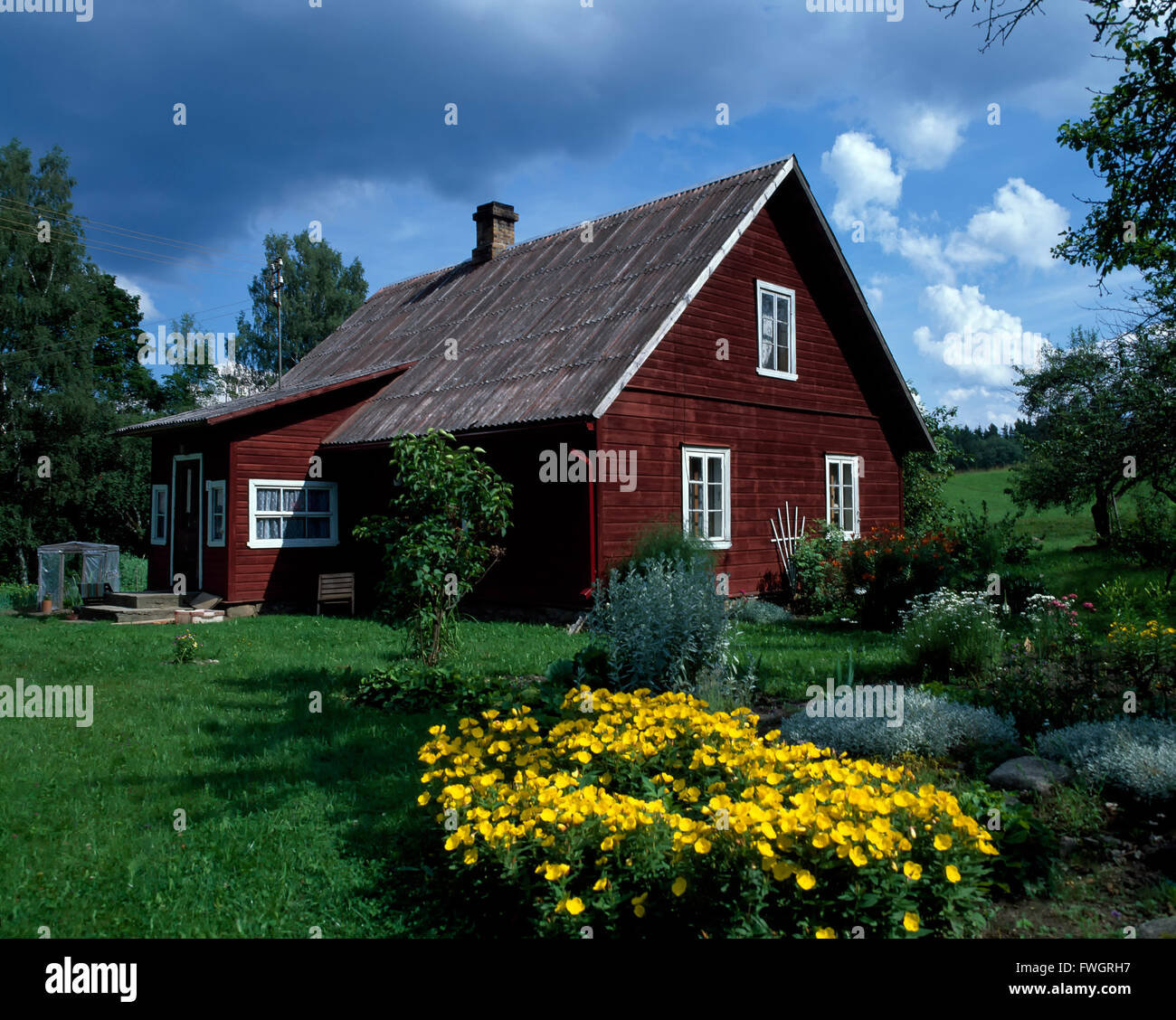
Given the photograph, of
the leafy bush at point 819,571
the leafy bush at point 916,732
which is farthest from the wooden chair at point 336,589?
the leafy bush at point 916,732

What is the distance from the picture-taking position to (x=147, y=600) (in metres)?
15.1

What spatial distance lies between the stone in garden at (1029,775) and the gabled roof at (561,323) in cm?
761

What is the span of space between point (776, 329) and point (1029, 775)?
11.9 meters

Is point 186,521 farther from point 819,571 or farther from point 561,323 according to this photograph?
point 819,571

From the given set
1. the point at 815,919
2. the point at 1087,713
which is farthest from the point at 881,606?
the point at 815,919

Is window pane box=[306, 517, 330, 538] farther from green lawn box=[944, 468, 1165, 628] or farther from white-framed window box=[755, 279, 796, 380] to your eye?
green lawn box=[944, 468, 1165, 628]

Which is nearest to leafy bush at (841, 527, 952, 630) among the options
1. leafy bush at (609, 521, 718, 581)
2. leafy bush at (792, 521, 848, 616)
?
leafy bush at (792, 521, 848, 616)

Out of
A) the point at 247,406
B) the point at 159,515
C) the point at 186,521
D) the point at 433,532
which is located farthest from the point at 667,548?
the point at 159,515

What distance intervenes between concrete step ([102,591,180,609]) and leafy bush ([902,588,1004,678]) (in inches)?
510

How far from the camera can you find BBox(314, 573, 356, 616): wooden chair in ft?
50.1

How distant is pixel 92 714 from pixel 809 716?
242 inches

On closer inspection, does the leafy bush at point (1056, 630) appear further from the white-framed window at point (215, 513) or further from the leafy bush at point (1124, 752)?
the white-framed window at point (215, 513)

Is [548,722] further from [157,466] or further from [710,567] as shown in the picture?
[157,466]

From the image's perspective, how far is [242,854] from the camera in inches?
171
